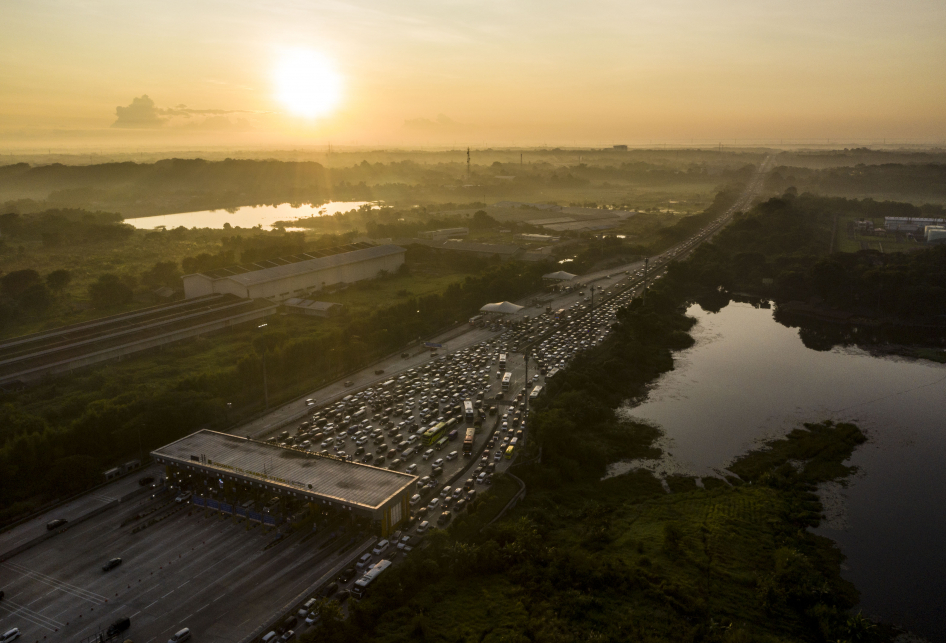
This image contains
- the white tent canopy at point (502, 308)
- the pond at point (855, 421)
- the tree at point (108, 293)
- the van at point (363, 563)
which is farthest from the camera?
the tree at point (108, 293)

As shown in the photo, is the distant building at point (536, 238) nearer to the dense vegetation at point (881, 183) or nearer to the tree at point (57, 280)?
the tree at point (57, 280)

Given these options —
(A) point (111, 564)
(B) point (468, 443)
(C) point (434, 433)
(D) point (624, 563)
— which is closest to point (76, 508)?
(A) point (111, 564)

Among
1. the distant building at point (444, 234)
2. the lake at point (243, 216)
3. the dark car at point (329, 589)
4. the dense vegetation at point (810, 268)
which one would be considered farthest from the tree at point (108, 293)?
the lake at point (243, 216)

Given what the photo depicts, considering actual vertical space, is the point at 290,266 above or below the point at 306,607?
above

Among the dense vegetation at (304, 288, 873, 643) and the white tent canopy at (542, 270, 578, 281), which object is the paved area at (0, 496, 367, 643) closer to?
the dense vegetation at (304, 288, 873, 643)

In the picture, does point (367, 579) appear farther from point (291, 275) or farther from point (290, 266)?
point (290, 266)

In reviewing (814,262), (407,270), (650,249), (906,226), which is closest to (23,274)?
(407,270)
